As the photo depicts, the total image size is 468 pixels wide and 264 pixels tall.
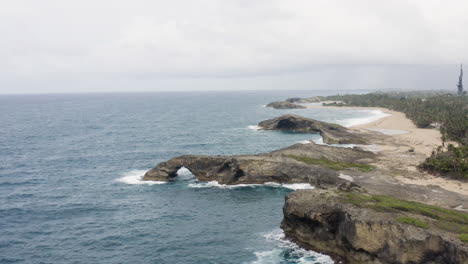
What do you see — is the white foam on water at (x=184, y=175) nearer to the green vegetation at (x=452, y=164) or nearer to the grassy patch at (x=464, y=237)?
the green vegetation at (x=452, y=164)

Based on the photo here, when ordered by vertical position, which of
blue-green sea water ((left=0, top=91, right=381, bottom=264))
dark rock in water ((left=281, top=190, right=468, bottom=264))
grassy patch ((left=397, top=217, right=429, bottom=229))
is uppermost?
grassy patch ((left=397, top=217, right=429, bottom=229))

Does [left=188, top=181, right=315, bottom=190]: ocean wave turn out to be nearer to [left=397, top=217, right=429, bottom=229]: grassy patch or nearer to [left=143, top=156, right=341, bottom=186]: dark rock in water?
[left=143, top=156, right=341, bottom=186]: dark rock in water

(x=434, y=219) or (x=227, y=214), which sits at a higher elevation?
(x=434, y=219)

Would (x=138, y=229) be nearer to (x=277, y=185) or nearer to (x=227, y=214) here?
(x=227, y=214)

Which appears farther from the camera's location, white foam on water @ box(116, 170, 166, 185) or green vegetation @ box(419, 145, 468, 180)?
white foam on water @ box(116, 170, 166, 185)

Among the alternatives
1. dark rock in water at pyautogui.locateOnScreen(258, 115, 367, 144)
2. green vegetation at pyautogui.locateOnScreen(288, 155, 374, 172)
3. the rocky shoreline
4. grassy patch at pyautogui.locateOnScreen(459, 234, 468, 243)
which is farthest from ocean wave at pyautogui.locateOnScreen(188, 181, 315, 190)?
dark rock in water at pyautogui.locateOnScreen(258, 115, 367, 144)

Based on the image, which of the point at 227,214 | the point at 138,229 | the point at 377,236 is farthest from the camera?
the point at 227,214

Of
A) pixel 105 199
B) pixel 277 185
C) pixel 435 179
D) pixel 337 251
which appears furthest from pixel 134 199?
pixel 435 179
